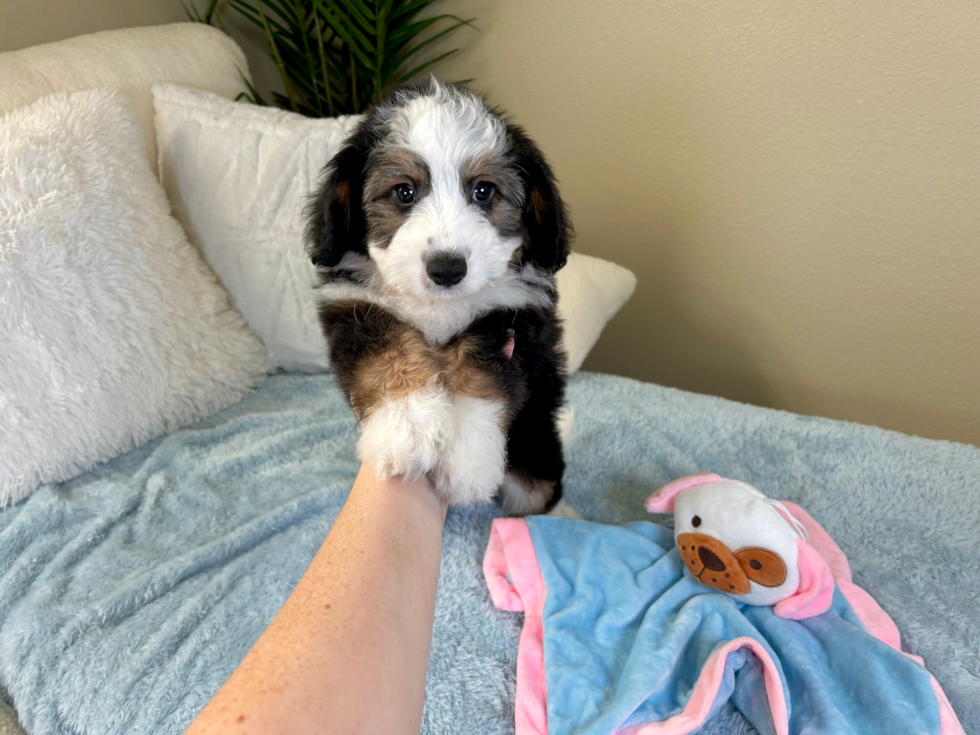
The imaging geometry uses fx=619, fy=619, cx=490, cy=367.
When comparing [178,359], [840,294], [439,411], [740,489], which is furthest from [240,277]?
[840,294]

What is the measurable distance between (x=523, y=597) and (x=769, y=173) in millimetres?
1973

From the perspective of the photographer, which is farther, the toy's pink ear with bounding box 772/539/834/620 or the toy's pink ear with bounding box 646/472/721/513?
the toy's pink ear with bounding box 646/472/721/513

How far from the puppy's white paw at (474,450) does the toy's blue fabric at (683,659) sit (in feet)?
0.94

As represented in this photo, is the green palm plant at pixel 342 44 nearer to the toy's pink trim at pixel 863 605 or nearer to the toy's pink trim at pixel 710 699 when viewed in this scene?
the toy's pink trim at pixel 863 605

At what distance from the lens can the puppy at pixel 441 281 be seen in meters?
1.39

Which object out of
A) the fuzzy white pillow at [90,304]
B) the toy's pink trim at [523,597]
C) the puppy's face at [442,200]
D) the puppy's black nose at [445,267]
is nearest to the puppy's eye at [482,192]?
the puppy's face at [442,200]

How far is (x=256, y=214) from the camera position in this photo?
2455mm

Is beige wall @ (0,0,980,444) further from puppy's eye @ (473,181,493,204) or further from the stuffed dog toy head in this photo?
puppy's eye @ (473,181,493,204)

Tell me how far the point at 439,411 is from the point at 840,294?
6.35 ft

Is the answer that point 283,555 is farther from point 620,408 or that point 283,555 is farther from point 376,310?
point 620,408

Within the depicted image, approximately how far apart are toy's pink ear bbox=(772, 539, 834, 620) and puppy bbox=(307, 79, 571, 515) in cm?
71

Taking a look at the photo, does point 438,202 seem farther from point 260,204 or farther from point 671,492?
point 260,204

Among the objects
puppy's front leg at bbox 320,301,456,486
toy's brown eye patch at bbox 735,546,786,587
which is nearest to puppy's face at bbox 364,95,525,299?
puppy's front leg at bbox 320,301,456,486

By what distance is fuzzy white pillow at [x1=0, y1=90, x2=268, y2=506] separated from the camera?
1917 millimetres
